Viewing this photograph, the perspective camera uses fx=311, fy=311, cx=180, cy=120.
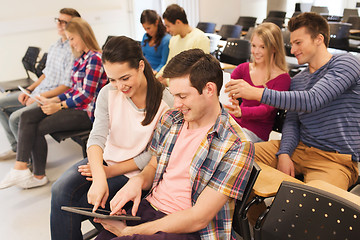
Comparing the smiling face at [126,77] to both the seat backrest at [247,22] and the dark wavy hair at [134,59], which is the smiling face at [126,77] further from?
the seat backrest at [247,22]

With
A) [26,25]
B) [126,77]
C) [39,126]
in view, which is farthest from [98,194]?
[26,25]

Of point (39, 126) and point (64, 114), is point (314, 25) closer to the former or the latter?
point (64, 114)

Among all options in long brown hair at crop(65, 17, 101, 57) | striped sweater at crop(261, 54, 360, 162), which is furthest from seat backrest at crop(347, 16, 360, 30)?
long brown hair at crop(65, 17, 101, 57)

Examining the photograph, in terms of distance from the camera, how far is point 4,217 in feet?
7.54

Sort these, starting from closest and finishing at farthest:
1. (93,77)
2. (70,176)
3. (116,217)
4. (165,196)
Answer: (116,217) < (165,196) < (70,176) < (93,77)

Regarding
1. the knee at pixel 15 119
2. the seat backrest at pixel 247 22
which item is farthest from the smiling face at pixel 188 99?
the seat backrest at pixel 247 22

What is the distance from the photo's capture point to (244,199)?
1.18 m

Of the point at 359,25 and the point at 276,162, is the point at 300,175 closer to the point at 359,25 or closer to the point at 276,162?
the point at 276,162

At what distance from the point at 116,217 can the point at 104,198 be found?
233mm

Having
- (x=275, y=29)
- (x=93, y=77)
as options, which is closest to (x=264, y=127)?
(x=275, y=29)

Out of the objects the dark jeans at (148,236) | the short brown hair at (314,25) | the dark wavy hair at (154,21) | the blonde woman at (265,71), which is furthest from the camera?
the dark wavy hair at (154,21)

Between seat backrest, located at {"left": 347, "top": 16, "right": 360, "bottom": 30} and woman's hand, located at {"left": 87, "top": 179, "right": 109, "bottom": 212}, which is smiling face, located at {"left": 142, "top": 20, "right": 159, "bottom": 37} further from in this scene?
seat backrest, located at {"left": 347, "top": 16, "right": 360, "bottom": 30}

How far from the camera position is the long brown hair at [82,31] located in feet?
8.14

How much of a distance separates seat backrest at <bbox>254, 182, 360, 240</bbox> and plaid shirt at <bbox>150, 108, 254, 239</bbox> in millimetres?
140
